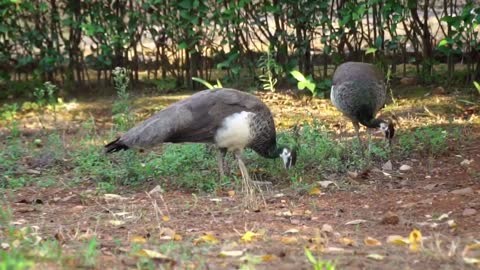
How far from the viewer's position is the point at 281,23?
30.2ft

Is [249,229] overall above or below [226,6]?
below

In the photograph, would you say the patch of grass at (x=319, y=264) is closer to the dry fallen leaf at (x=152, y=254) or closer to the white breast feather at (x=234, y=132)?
the dry fallen leaf at (x=152, y=254)

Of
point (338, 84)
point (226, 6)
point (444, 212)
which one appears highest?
point (226, 6)

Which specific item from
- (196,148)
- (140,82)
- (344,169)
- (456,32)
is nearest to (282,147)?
(344,169)

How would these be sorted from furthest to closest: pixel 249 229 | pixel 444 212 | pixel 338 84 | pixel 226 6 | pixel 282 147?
pixel 226 6 < pixel 338 84 < pixel 282 147 < pixel 444 212 < pixel 249 229

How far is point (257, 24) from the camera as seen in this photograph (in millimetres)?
9164

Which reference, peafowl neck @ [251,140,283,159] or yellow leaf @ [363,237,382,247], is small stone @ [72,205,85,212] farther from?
yellow leaf @ [363,237,382,247]

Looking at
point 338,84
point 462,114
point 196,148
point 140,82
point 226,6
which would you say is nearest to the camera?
point 196,148

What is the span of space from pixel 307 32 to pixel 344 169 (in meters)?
3.04

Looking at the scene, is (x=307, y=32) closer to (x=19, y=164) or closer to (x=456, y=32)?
(x=456, y=32)

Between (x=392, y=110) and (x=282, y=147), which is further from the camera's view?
(x=392, y=110)

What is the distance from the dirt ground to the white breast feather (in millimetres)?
454

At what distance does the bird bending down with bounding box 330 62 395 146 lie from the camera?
7.39 metres

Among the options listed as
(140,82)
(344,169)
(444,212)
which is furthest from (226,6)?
(444,212)
